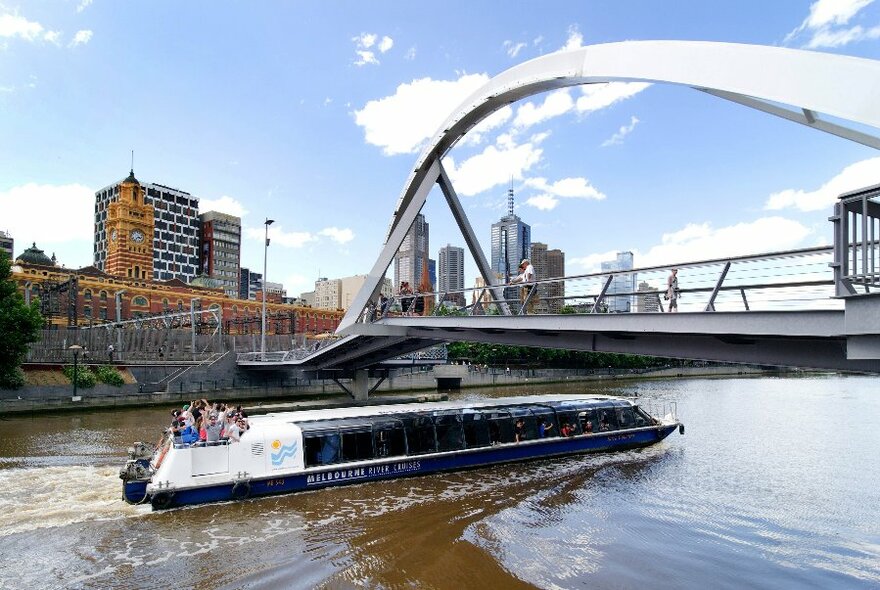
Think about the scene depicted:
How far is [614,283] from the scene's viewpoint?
59.2 ft

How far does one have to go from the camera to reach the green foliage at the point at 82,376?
Result: 4175cm

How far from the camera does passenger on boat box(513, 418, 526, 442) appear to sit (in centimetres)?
2381

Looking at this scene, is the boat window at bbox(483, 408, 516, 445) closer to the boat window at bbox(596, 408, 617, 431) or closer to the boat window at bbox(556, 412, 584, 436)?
the boat window at bbox(556, 412, 584, 436)

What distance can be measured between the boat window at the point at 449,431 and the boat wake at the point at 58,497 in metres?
9.95

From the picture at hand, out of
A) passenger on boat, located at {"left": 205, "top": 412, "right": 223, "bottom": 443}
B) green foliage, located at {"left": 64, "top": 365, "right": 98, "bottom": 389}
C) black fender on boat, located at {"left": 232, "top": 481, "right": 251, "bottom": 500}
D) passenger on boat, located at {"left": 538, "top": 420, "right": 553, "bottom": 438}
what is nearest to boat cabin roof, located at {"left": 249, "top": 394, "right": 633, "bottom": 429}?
passenger on boat, located at {"left": 538, "top": 420, "right": 553, "bottom": 438}

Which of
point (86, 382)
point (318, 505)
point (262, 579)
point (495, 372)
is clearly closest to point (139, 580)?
point (262, 579)

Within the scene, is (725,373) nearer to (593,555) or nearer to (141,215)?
(593,555)

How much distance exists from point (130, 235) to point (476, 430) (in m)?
132

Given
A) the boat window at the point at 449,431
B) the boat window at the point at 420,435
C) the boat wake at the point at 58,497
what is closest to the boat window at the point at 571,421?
the boat window at the point at 449,431

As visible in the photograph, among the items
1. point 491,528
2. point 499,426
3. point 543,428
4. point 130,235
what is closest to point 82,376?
point 499,426

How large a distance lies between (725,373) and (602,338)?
331ft

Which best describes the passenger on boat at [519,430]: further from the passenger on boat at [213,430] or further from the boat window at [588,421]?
the passenger on boat at [213,430]

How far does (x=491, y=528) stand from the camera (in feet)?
52.7

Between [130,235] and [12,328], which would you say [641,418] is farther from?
[130,235]
